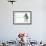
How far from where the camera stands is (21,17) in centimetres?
523

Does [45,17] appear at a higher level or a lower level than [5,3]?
lower

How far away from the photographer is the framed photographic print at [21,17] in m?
5.22

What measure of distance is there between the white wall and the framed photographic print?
114 mm

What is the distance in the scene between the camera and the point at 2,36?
5234 millimetres

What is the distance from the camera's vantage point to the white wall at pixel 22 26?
205 inches

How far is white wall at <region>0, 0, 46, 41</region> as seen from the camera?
5211mm

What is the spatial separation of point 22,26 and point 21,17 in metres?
0.34

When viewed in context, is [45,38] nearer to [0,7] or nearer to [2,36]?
[2,36]

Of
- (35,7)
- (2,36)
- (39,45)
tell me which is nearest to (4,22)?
(2,36)

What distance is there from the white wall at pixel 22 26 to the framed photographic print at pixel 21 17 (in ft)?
0.37

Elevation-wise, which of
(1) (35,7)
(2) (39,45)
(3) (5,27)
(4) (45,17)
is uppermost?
(1) (35,7)

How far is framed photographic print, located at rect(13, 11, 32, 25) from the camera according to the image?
522 centimetres

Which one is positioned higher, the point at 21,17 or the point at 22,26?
the point at 21,17

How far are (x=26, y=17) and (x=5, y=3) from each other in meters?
0.96
